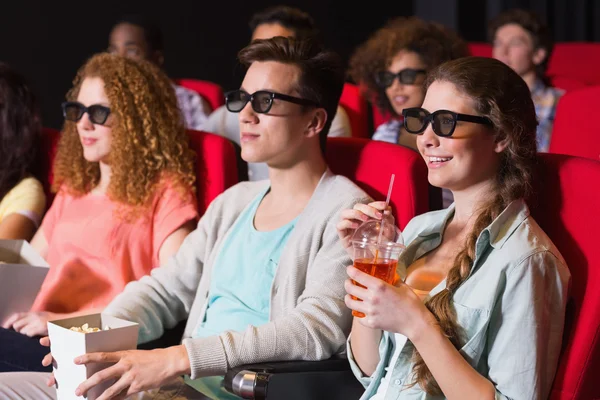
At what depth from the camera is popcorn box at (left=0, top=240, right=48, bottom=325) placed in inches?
92.1

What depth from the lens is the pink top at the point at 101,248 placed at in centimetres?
267

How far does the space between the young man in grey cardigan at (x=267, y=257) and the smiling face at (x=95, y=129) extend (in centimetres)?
47

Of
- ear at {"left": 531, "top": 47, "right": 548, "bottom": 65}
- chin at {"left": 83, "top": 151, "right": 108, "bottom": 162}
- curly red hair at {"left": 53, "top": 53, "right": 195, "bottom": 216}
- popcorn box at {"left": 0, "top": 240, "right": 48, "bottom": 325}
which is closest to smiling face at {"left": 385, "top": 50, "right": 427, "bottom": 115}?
ear at {"left": 531, "top": 47, "right": 548, "bottom": 65}

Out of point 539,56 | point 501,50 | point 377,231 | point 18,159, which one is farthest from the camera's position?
point 501,50

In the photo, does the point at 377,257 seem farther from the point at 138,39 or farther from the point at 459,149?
the point at 138,39

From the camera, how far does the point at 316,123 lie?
7.84 ft

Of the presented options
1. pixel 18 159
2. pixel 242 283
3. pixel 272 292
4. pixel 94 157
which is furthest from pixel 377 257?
pixel 18 159

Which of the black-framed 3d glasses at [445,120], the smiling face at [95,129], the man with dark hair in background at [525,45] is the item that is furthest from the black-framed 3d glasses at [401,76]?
the black-framed 3d glasses at [445,120]

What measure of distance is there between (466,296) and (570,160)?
0.39 meters

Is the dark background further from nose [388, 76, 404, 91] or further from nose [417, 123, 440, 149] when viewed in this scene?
nose [417, 123, 440, 149]

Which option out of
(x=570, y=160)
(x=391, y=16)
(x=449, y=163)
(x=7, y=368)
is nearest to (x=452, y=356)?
(x=449, y=163)

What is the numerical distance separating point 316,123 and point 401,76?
4.73 ft

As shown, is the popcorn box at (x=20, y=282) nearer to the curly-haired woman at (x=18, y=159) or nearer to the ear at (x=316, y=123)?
the curly-haired woman at (x=18, y=159)

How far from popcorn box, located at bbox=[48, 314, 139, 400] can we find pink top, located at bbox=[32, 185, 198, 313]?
67 centimetres
